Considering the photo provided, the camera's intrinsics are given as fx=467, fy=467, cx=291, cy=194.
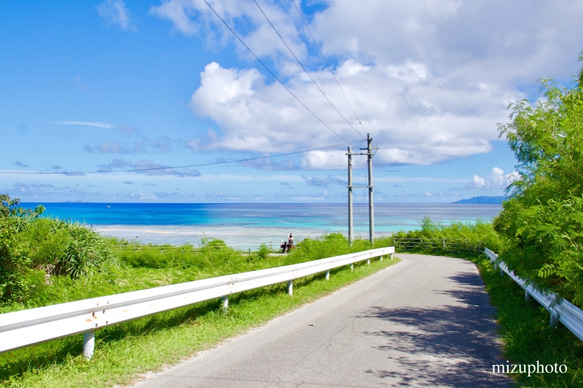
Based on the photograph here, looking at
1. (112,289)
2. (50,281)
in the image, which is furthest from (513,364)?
(50,281)

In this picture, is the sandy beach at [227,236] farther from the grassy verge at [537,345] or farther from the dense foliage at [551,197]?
the dense foliage at [551,197]

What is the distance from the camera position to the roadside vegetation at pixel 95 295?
5367 mm

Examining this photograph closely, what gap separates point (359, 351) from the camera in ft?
21.3

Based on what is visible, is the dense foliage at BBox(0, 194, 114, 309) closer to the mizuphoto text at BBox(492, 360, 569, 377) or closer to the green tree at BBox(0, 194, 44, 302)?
the green tree at BBox(0, 194, 44, 302)

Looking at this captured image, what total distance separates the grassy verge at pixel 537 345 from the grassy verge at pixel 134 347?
13.6 feet

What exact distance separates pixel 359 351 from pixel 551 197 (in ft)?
11.1

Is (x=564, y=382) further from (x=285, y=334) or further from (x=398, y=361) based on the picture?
(x=285, y=334)

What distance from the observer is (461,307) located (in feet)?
34.9

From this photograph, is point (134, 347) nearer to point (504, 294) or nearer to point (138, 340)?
point (138, 340)

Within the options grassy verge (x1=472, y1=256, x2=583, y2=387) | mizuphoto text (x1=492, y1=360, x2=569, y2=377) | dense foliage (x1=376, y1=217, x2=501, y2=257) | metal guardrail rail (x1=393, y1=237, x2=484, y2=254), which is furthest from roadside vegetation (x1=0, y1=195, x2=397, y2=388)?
dense foliage (x1=376, y1=217, x2=501, y2=257)

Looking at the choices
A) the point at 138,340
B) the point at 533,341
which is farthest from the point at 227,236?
the point at 533,341

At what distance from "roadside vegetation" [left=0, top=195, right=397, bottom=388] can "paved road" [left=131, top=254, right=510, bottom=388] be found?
18.0 inches

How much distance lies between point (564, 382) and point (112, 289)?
7893mm

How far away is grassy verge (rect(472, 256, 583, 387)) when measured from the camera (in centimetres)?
505
